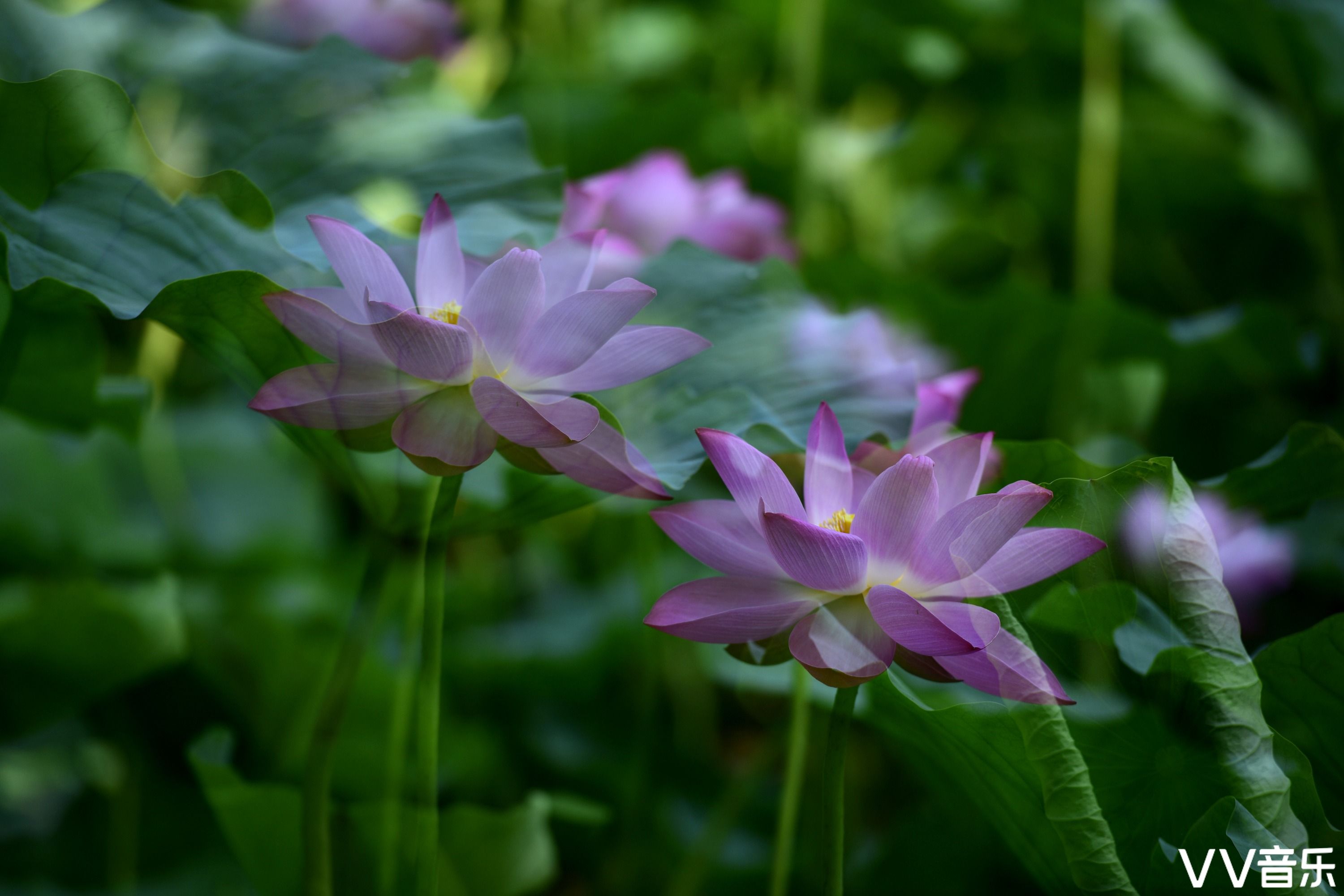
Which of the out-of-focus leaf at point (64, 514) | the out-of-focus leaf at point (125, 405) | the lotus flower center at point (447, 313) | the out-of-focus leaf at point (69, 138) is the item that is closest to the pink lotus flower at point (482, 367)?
the lotus flower center at point (447, 313)

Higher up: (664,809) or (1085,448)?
(1085,448)

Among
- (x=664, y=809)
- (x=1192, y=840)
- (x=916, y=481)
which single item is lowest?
(x=664, y=809)

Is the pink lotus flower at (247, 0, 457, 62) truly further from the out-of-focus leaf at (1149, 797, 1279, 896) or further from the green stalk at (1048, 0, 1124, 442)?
the out-of-focus leaf at (1149, 797, 1279, 896)

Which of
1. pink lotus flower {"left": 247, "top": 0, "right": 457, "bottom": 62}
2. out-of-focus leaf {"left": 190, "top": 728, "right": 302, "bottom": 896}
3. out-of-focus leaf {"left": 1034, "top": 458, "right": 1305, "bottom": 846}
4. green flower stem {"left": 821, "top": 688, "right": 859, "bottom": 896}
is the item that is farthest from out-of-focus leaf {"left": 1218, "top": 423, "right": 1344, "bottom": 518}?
pink lotus flower {"left": 247, "top": 0, "right": 457, "bottom": 62}

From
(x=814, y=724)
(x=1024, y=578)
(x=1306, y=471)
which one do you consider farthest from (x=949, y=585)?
(x=814, y=724)

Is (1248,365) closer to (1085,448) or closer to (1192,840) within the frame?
Answer: (1085,448)

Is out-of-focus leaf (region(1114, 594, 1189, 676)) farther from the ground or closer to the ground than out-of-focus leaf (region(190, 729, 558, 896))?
farther from the ground

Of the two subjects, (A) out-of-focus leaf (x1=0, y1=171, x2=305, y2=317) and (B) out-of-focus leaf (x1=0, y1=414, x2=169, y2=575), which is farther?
(B) out-of-focus leaf (x1=0, y1=414, x2=169, y2=575)

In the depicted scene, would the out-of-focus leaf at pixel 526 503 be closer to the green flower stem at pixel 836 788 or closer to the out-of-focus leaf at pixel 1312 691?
the green flower stem at pixel 836 788
